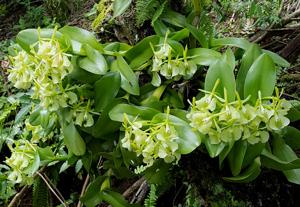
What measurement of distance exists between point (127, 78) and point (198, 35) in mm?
179

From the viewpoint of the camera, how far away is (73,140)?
3.20ft

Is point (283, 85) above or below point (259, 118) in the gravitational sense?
below

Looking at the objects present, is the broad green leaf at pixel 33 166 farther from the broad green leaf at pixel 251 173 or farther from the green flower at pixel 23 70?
the broad green leaf at pixel 251 173

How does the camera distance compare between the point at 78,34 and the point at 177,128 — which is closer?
the point at 177,128

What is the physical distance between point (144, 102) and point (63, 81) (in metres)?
0.18

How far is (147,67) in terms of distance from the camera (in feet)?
3.36

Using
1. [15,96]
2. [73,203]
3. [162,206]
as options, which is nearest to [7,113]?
[15,96]

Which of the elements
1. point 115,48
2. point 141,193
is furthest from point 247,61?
point 141,193

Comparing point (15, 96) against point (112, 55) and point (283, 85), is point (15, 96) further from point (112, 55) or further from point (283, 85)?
point (283, 85)

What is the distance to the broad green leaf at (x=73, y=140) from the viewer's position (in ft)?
3.18

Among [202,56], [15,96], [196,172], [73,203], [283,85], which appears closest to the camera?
[202,56]

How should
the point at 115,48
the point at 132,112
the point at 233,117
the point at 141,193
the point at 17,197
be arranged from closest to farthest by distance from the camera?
the point at 233,117 → the point at 132,112 → the point at 115,48 → the point at 141,193 → the point at 17,197

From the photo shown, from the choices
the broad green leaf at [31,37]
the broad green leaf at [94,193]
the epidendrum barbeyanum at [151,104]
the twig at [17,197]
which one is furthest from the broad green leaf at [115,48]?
the twig at [17,197]

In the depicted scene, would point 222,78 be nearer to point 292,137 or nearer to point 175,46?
point 175,46
